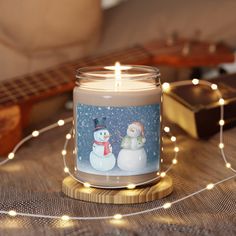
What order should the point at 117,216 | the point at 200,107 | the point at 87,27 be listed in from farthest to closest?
1. the point at 87,27
2. the point at 200,107
3. the point at 117,216

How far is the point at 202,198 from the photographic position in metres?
0.71

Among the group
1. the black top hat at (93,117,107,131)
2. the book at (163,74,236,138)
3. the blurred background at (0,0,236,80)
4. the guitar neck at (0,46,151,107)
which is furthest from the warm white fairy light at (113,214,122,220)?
the blurred background at (0,0,236,80)

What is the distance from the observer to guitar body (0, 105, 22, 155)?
3.24 feet

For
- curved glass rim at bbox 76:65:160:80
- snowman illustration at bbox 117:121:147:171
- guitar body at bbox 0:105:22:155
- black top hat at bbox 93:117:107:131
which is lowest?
guitar body at bbox 0:105:22:155

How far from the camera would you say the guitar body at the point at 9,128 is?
0.99 meters

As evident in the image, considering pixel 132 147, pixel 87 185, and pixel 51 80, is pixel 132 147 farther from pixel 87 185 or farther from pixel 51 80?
pixel 51 80

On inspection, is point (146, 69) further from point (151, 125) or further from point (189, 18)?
point (189, 18)

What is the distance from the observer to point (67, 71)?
118 centimetres

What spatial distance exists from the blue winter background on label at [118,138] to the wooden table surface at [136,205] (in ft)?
0.16

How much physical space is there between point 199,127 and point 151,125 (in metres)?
0.25

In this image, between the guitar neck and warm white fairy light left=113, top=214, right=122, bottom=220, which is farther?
the guitar neck

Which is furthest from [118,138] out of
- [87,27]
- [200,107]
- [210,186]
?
[87,27]

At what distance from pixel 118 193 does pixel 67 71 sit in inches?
20.7

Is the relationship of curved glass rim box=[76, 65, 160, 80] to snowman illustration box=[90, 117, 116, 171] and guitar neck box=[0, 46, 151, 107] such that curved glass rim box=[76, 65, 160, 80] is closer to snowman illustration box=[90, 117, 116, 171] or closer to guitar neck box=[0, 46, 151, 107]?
snowman illustration box=[90, 117, 116, 171]
